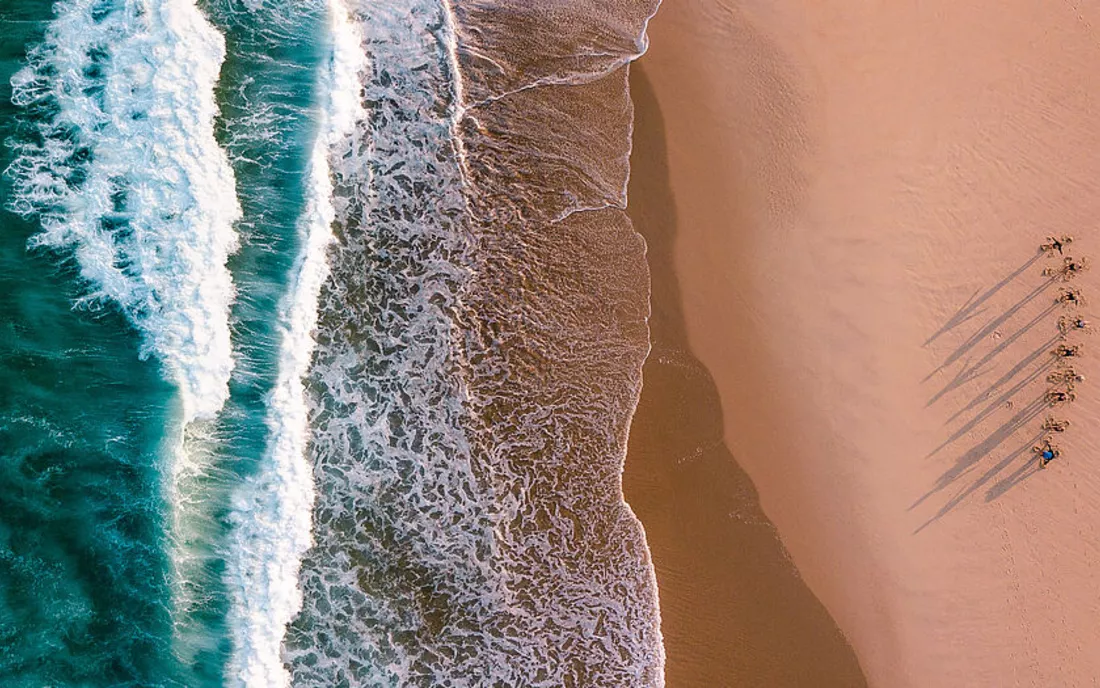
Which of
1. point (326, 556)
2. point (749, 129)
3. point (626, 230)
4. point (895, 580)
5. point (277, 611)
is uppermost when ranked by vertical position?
point (749, 129)

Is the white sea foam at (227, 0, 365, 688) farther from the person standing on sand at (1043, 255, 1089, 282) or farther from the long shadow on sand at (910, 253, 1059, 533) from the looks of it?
the person standing on sand at (1043, 255, 1089, 282)

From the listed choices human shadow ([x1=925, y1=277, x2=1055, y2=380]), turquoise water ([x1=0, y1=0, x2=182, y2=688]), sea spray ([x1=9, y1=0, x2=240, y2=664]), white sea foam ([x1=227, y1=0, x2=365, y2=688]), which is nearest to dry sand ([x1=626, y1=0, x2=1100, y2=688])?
human shadow ([x1=925, y1=277, x2=1055, y2=380])

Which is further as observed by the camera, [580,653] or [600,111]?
[600,111]

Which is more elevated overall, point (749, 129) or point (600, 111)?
point (749, 129)

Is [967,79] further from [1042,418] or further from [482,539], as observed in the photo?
[482,539]

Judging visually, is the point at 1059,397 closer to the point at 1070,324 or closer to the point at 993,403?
the point at 993,403

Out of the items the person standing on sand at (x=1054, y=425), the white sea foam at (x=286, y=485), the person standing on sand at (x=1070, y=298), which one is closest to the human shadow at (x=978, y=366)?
the person standing on sand at (x=1070, y=298)

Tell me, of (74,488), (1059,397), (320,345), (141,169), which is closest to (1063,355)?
(1059,397)

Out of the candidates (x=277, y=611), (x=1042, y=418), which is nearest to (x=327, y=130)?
(x=277, y=611)
